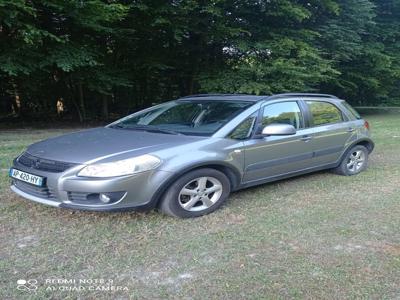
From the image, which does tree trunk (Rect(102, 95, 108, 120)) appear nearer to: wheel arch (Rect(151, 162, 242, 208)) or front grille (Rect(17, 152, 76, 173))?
front grille (Rect(17, 152, 76, 173))

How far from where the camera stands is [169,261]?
3213mm

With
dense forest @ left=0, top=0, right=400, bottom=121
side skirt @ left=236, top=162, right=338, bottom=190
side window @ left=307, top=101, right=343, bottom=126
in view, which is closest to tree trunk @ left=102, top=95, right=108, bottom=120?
dense forest @ left=0, top=0, right=400, bottom=121

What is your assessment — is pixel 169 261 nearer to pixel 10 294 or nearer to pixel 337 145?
pixel 10 294

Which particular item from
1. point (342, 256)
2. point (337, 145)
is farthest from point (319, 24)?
point (342, 256)

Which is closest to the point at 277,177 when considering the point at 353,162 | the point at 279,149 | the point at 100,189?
the point at 279,149

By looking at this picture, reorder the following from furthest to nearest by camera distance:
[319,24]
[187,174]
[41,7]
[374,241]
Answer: [319,24], [41,7], [187,174], [374,241]

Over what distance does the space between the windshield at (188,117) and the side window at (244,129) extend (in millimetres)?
149

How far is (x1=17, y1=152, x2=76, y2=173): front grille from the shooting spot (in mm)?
3730

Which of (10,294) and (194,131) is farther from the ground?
(194,131)

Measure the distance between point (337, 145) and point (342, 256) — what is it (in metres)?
2.86

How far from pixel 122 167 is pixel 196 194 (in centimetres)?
91

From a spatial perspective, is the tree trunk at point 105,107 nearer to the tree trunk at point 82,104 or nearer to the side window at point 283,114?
the tree trunk at point 82,104

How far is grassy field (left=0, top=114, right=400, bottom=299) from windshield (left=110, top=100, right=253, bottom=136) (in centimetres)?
102

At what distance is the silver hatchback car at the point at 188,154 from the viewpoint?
370cm
